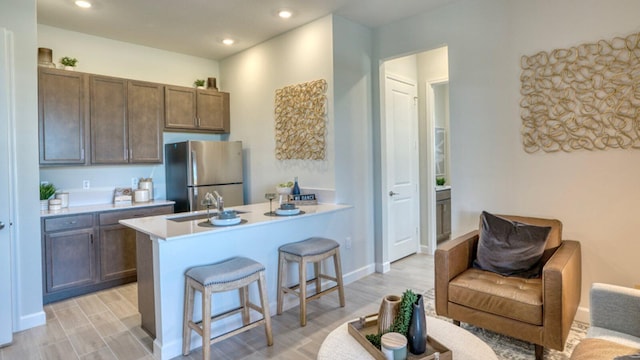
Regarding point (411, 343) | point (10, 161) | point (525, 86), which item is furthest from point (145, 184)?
point (525, 86)

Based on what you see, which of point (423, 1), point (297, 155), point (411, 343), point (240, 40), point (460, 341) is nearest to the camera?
point (411, 343)

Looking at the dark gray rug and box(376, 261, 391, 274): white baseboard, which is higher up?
box(376, 261, 391, 274): white baseboard

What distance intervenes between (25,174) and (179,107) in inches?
74.8

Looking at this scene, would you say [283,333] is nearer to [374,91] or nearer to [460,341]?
[460,341]

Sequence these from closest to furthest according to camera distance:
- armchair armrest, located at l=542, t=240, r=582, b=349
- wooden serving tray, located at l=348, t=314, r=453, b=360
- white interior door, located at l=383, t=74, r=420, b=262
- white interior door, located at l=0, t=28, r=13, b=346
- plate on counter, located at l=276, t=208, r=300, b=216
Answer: wooden serving tray, located at l=348, t=314, r=453, b=360, armchair armrest, located at l=542, t=240, r=582, b=349, white interior door, located at l=0, t=28, r=13, b=346, plate on counter, located at l=276, t=208, r=300, b=216, white interior door, located at l=383, t=74, r=420, b=262

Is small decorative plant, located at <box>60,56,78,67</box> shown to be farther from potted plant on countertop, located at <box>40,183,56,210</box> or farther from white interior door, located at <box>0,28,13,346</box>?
potted plant on countertop, located at <box>40,183,56,210</box>

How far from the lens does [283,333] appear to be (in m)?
2.67

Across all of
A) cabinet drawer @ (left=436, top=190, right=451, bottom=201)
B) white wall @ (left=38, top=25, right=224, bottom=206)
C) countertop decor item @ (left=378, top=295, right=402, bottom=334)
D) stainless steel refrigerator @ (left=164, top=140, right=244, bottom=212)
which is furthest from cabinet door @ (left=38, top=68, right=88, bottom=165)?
cabinet drawer @ (left=436, top=190, right=451, bottom=201)

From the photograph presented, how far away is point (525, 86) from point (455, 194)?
1087 millimetres

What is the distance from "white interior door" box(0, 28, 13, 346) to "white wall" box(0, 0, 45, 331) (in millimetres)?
171

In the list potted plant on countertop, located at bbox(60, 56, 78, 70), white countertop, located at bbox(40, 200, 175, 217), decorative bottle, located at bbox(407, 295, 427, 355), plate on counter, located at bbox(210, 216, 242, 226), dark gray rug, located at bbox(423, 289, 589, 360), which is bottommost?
dark gray rug, located at bbox(423, 289, 589, 360)

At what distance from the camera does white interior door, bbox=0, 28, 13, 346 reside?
254cm

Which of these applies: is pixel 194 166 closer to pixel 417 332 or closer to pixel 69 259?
pixel 69 259

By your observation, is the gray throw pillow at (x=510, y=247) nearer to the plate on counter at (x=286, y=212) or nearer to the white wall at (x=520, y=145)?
the white wall at (x=520, y=145)
